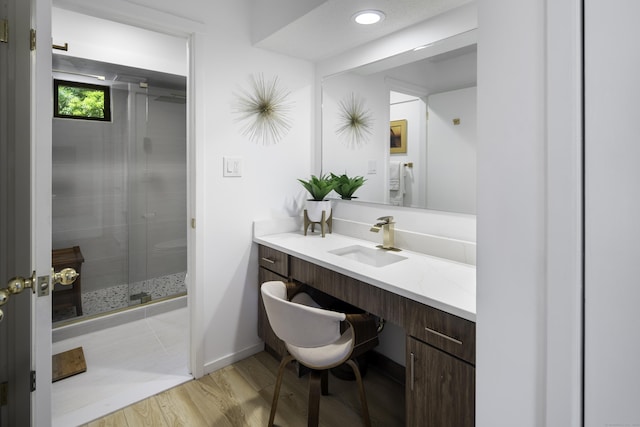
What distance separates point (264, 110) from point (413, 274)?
1.42 meters

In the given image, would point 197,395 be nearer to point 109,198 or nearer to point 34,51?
point 34,51

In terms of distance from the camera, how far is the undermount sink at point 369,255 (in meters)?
1.81

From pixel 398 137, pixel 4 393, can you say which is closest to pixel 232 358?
pixel 4 393

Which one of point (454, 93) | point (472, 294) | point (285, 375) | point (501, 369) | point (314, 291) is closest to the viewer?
point (501, 369)

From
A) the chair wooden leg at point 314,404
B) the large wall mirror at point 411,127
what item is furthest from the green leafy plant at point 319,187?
the chair wooden leg at point 314,404

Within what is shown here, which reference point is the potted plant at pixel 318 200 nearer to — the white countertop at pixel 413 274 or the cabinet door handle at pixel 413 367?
the white countertop at pixel 413 274

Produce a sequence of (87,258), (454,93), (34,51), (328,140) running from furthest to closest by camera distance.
Answer: (87,258)
(328,140)
(454,93)
(34,51)

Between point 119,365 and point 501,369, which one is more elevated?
point 501,369

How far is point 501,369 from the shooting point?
0.57 metres

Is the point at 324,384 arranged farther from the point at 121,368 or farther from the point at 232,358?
the point at 121,368

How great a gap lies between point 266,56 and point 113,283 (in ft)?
7.44

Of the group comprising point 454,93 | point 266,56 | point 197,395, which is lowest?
point 197,395

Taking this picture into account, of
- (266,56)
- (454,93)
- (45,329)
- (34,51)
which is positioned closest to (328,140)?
(266,56)

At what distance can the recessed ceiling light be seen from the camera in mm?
1646
